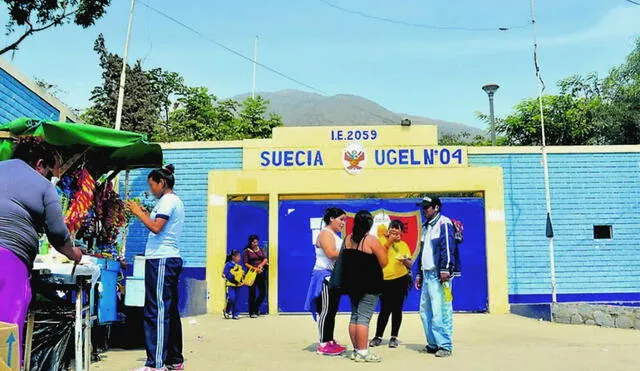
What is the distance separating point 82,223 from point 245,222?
234 inches

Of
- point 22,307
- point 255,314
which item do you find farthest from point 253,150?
point 22,307

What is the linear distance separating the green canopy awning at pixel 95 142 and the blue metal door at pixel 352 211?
5.19 meters

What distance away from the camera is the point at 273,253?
41.5 feet

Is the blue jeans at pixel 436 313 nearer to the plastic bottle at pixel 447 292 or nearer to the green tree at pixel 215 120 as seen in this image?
the plastic bottle at pixel 447 292

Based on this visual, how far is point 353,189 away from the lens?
1289 centimetres

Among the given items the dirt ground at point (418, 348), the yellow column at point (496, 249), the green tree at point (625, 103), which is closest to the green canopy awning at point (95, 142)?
the dirt ground at point (418, 348)

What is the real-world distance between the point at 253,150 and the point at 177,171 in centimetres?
180

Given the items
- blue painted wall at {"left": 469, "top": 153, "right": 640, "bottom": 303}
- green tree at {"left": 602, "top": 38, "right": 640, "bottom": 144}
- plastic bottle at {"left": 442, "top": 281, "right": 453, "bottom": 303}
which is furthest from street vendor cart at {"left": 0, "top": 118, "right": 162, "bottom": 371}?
green tree at {"left": 602, "top": 38, "right": 640, "bottom": 144}

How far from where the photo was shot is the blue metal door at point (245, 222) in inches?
509

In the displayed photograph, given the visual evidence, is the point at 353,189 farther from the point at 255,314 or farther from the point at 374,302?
the point at 374,302

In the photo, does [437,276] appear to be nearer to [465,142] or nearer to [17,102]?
[17,102]

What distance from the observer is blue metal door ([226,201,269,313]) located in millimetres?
12930

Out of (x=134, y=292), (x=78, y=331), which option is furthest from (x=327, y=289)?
(x=78, y=331)

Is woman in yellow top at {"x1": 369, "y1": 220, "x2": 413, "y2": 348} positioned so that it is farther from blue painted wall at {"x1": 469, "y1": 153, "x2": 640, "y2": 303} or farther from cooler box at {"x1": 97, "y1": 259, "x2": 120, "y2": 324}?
blue painted wall at {"x1": 469, "y1": 153, "x2": 640, "y2": 303}
